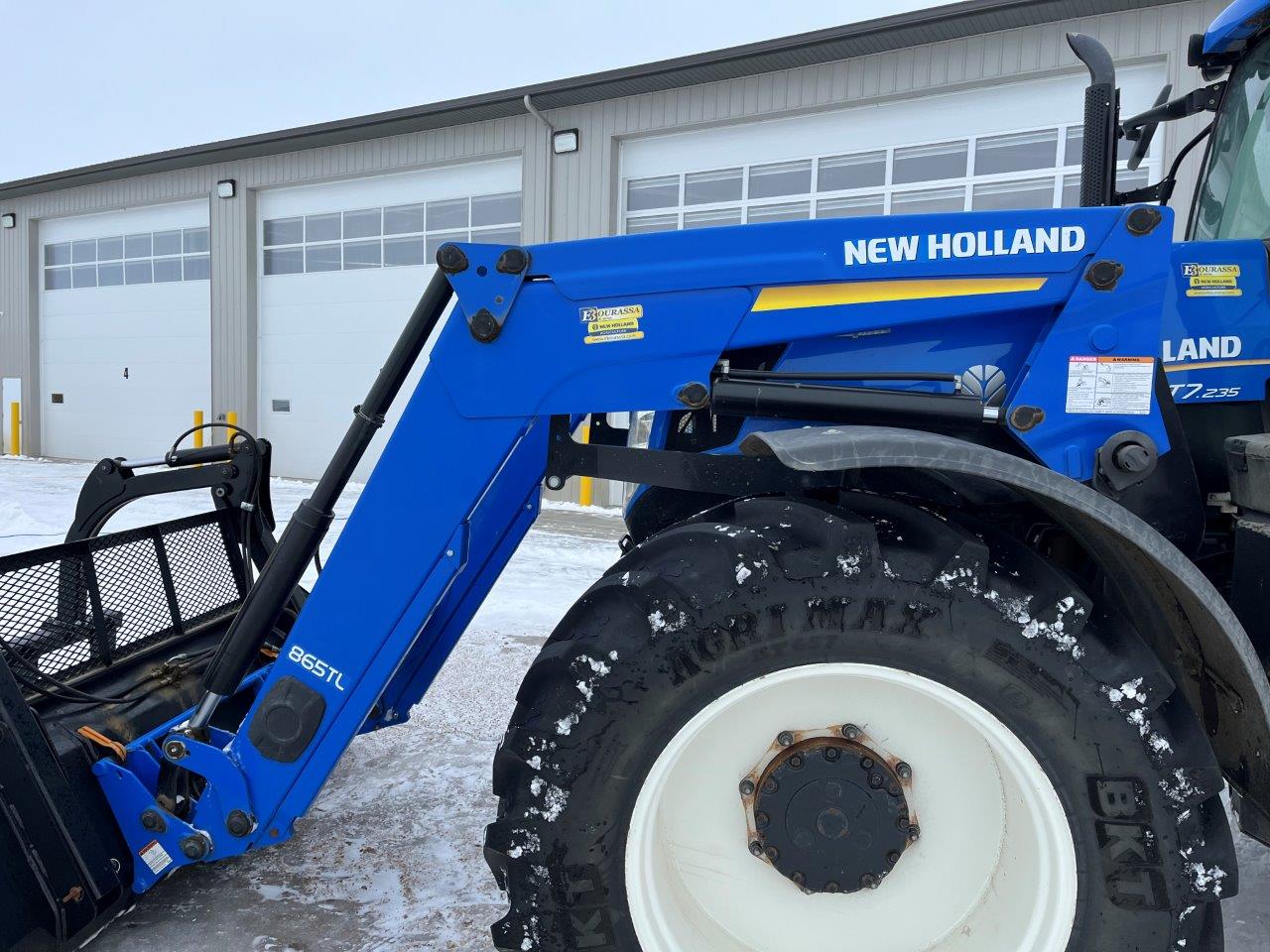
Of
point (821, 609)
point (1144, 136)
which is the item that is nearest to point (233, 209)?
point (1144, 136)

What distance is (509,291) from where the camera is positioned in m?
1.96

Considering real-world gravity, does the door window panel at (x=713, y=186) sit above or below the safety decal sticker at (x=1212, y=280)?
above

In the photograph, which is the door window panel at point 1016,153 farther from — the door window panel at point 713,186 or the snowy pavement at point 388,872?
the snowy pavement at point 388,872

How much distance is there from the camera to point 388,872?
2.67m

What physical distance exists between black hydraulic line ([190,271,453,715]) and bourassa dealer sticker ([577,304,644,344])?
386 millimetres


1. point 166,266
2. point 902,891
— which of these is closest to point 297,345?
point 166,266

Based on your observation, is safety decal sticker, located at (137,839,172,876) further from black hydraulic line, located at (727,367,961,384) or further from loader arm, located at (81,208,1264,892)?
black hydraulic line, located at (727,367,961,384)

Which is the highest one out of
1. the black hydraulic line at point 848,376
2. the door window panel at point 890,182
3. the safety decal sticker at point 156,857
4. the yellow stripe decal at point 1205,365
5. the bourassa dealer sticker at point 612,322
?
the door window panel at point 890,182

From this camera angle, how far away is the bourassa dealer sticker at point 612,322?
196 centimetres

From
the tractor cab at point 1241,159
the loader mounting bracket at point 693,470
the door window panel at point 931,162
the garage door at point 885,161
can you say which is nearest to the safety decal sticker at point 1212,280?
the tractor cab at point 1241,159

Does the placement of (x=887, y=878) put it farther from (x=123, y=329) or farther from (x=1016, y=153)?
(x=123, y=329)

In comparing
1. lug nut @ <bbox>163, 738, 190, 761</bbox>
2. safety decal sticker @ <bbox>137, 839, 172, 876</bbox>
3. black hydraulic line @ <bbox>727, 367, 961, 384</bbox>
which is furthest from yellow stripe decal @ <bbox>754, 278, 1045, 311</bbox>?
safety decal sticker @ <bbox>137, 839, 172, 876</bbox>

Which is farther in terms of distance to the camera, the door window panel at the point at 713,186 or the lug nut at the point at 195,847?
the door window panel at the point at 713,186

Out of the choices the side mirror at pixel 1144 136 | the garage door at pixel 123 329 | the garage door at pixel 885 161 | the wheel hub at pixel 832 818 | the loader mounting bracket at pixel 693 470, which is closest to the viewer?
the wheel hub at pixel 832 818
